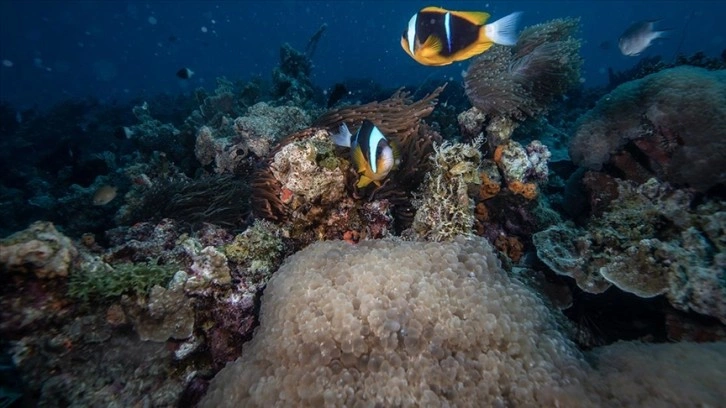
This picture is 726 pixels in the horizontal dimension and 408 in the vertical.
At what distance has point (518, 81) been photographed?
502cm

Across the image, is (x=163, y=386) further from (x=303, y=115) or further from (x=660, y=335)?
(x=303, y=115)

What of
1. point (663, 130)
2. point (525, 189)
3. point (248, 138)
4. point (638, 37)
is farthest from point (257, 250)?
point (638, 37)

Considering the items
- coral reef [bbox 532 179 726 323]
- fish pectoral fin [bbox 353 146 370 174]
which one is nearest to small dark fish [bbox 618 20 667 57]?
coral reef [bbox 532 179 726 323]

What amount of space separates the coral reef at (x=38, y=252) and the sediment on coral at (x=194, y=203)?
190 centimetres

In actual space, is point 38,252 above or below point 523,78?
below

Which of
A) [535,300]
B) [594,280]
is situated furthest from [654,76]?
[535,300]

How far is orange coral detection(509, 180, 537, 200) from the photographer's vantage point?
172 inches

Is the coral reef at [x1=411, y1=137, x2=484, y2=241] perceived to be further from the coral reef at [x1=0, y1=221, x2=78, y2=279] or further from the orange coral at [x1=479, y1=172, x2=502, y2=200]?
the coral reef at [x1=0, y1=221, x2=78, y2=279]

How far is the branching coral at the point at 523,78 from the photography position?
4.89 meters

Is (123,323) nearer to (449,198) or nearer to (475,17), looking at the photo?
(449,198)

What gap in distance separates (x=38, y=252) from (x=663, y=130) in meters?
6.11

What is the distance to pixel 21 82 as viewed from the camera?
75812 millimetres

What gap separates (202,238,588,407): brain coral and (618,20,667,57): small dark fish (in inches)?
312

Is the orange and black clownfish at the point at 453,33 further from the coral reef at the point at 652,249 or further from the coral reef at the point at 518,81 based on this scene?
the coral reef at the point at 518,81
